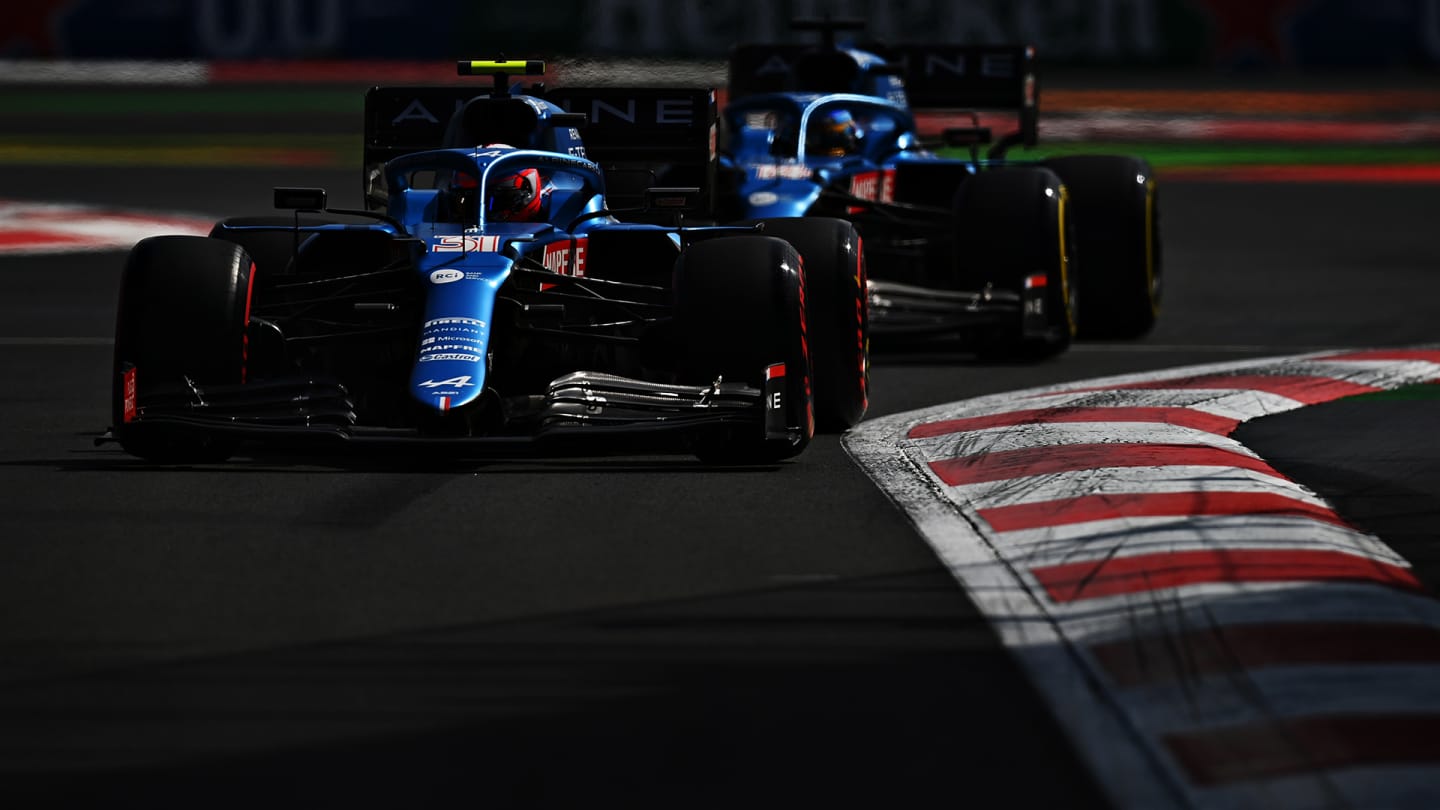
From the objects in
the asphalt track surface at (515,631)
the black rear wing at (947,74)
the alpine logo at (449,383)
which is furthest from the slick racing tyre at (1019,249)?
the alpine logo at (449,383)

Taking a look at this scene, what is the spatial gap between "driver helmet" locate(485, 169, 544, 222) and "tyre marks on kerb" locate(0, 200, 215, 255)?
10483 mm

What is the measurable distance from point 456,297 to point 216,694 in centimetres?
362

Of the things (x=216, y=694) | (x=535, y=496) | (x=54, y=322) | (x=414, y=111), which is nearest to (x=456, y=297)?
(x=535, y=496)

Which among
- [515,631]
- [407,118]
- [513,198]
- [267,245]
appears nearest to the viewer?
[515,631]

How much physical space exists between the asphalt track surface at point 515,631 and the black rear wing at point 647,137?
1.55 meters

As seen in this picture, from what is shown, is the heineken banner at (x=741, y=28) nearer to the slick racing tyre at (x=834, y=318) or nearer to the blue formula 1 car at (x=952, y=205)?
the blue formula 1 car at (x=952, y=205)

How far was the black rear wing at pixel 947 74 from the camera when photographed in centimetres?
1526

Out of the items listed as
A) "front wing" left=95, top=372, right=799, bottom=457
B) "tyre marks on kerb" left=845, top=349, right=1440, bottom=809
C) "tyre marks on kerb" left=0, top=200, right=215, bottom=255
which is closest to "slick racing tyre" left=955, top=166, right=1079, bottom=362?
"tyre marks on kerb" left=845, top=349, right=1440, bottom=809

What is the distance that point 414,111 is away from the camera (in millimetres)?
11648

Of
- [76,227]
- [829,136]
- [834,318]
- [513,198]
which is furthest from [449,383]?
[76,227]

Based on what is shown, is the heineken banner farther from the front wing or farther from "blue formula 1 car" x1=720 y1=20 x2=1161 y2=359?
the front wing

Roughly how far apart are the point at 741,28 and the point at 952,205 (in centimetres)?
2485

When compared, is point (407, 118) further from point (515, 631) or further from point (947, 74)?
point (515, 631)

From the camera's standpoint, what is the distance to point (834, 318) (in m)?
9.88
